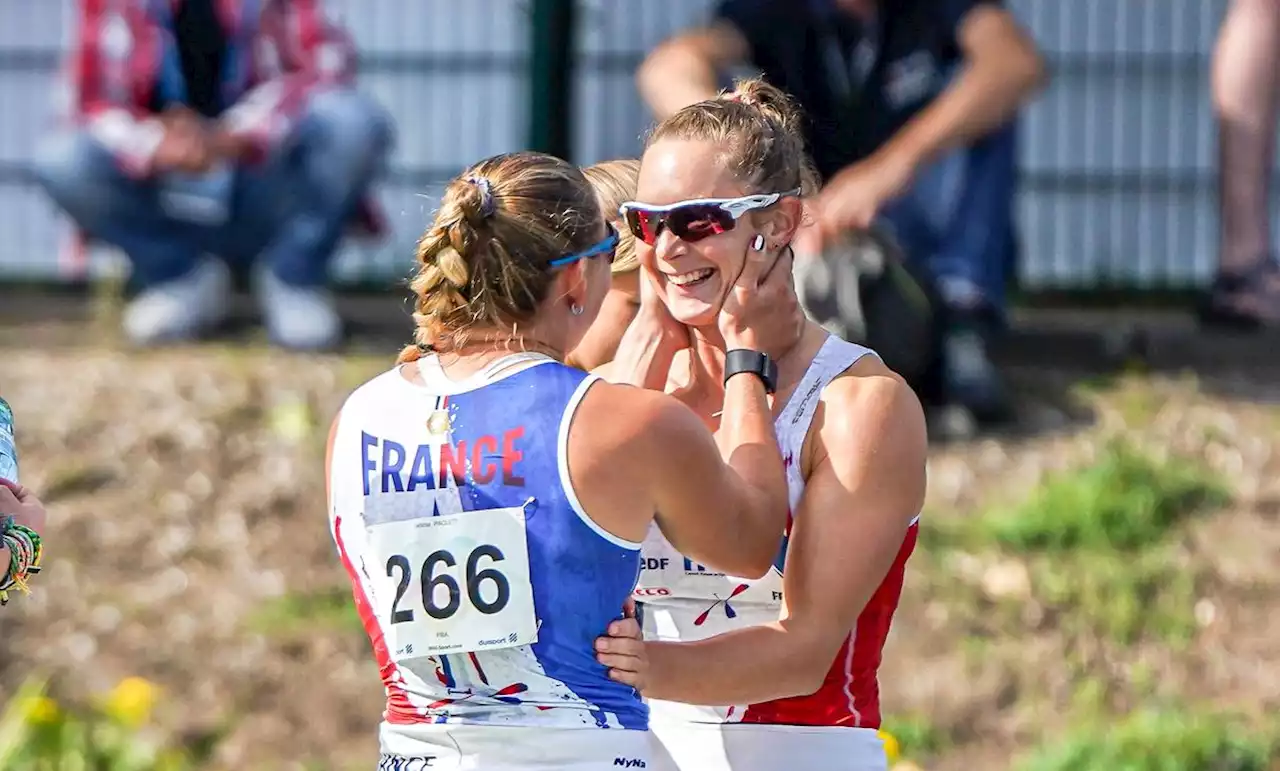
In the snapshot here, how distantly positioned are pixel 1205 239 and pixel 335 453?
684 cm

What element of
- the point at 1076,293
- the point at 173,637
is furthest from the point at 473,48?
the point at 173,637

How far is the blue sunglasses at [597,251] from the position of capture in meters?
2.56

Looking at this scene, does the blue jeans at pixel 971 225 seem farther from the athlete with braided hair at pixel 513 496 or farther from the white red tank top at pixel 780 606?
the athlete with braided hair at pixel 513 496

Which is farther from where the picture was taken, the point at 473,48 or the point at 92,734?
the point at 473,48

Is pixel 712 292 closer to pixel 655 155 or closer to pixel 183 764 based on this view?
pixel 655 155

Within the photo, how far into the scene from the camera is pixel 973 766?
509 cm

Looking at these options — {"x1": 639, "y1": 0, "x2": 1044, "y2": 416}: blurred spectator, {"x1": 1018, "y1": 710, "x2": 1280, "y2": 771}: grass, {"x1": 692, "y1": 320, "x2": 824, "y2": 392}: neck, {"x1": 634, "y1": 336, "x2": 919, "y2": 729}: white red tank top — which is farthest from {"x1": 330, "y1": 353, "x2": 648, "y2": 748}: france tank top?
{"x1": 639, "y1": 0, "x2": 1044, "y2": 416}: blurred spectator

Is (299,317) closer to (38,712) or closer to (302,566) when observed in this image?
(302,566)

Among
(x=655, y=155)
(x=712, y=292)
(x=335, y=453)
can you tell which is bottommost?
(x=335, y=453)

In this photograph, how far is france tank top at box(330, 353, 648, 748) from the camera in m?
2.43

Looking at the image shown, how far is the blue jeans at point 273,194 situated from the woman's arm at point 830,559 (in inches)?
185

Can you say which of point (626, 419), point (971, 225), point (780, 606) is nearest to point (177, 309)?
point (971, 225)

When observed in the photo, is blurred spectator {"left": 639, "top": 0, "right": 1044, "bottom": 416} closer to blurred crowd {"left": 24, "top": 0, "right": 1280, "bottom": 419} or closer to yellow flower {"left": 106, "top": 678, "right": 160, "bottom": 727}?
blurred crowd {"left": 24, "top": 0, "right": 1280, "bottom": 419}

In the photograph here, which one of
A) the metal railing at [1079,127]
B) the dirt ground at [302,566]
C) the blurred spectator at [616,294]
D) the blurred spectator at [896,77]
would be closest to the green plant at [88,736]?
the dirt ground at [302,566]
